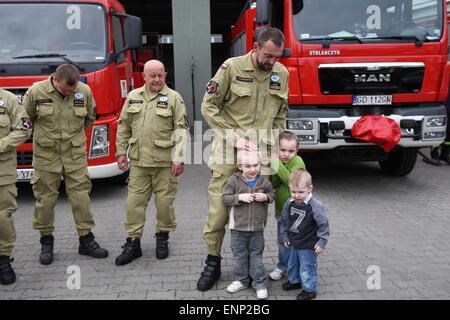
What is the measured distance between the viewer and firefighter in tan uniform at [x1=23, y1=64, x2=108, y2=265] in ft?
12.9

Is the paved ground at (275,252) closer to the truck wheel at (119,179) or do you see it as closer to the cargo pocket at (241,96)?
the truck wheel at (119,179)

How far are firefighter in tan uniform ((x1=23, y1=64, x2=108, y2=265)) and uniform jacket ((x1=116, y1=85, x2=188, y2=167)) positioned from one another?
1.28 feet

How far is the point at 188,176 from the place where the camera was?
307 inches

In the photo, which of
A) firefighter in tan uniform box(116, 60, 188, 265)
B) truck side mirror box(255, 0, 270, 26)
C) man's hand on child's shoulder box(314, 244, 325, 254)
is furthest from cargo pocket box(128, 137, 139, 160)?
truck side mirror box(255, 0, 270, 26)

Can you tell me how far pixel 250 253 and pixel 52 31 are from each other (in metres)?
4.14

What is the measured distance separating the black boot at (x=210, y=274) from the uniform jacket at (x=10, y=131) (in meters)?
1.64

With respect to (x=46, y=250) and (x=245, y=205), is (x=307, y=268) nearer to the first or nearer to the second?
(x=245, y=205)

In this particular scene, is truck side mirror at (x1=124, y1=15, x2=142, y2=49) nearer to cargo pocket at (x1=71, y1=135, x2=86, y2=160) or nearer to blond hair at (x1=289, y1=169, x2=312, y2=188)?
cargo pocket at (x1=71, y1=135, x2=86, y2=160)

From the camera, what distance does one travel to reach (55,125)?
3.97m

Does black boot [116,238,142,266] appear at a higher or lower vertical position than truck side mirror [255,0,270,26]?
lower

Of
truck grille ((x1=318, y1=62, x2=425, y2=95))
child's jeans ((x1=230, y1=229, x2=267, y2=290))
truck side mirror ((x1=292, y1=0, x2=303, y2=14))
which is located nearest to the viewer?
child's jeans ((x1=230, y1=229, x2=267, y2=290))

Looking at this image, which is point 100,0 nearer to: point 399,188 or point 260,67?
point 260,67

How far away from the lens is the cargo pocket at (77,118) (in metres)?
4.05

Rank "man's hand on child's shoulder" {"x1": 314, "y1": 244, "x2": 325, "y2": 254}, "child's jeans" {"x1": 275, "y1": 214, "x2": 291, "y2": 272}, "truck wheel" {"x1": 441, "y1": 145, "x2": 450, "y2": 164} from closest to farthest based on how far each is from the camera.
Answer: "man's hand on child's shoulder" {"x1": 314, "y1": 244, "x2": 325, "y2": 254} → "child's jeans" {"x1": 275, "y1": 214, "x2": 291, "y2": 272} → "truck wheel" {"x1": 441, "y1": 145, "x2": 450, "y2": 164}
